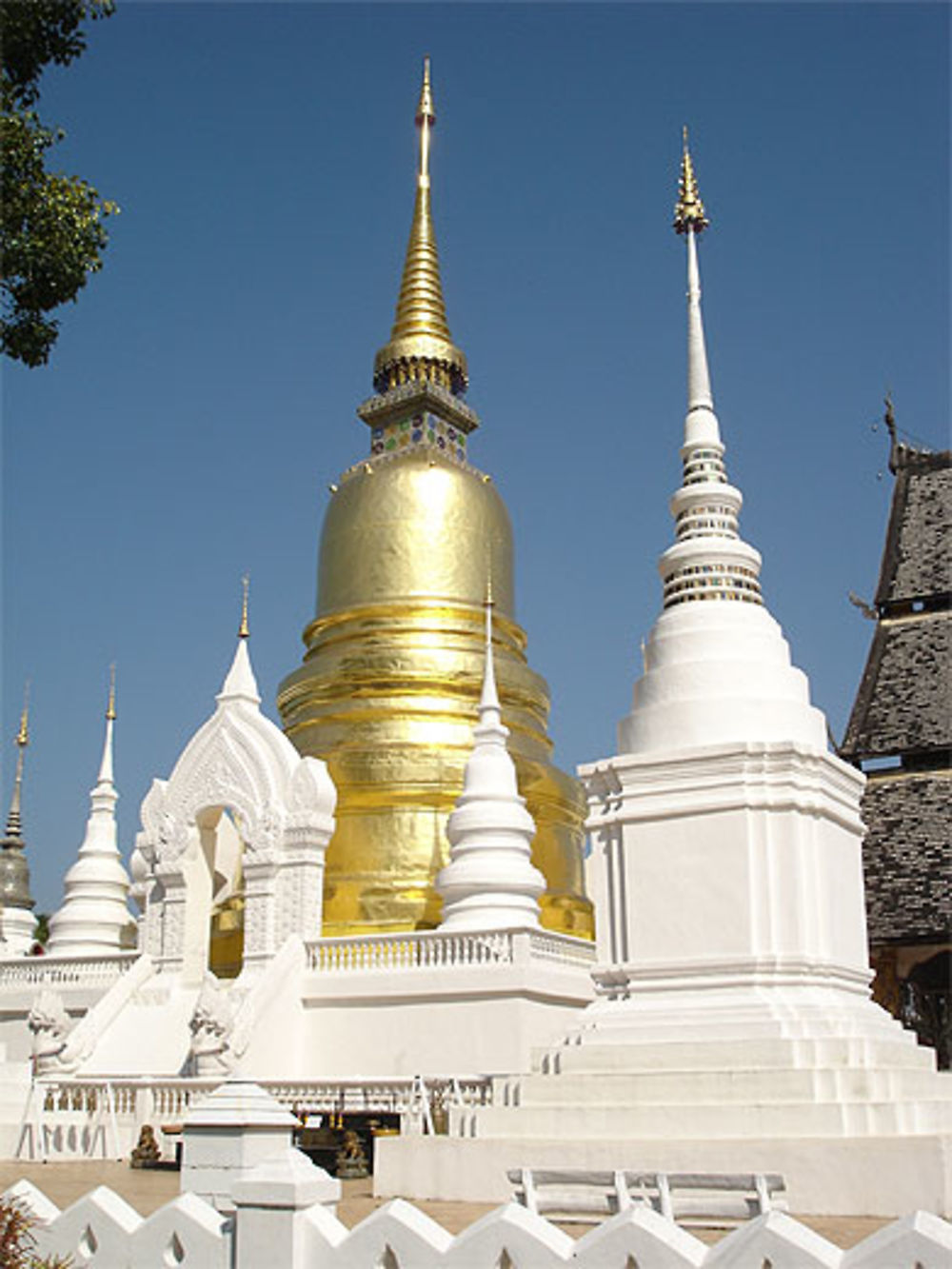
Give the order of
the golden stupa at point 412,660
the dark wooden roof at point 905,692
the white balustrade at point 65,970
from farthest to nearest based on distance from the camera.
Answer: the dark wooden roof at point 905,692
the white balustrade at point 65,970
the golden stupa at point 412,660

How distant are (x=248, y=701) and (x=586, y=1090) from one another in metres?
11.4

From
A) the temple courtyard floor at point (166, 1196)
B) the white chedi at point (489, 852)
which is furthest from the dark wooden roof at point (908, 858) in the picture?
the temple courtyard floor at point (166, 1196)

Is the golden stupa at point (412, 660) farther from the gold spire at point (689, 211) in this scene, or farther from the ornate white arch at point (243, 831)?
the gold spire at point (689, 211)

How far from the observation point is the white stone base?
8.30 meters

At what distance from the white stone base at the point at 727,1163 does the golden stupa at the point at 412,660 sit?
8871 mm

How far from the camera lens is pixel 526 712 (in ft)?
73.3

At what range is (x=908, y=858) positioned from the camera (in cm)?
1917

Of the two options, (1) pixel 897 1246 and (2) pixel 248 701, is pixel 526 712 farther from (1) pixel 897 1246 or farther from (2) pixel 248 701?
(1) pixel 897 1246

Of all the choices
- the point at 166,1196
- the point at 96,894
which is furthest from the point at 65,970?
the point at 166,1196

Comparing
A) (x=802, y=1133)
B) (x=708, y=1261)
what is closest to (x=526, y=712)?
(x=802, y=1133)

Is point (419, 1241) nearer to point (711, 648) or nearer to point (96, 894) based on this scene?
point (711, 648)

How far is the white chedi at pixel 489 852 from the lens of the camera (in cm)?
1688

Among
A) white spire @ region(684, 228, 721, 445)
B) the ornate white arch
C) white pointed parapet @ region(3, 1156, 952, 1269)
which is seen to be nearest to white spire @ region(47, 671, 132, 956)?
the ornate white arch

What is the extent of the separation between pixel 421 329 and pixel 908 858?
12.7m
